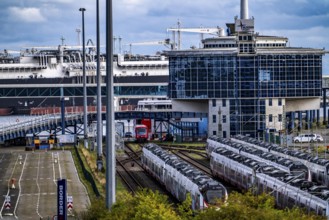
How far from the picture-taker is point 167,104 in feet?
431

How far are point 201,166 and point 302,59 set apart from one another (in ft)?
113

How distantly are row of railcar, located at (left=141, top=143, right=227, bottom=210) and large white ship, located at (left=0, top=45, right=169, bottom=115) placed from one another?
374 feet

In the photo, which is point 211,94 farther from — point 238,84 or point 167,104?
point 167,104

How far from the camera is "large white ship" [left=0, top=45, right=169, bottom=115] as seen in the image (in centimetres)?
18662

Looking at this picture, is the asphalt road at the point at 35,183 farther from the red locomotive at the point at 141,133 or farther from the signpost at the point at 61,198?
the red locomotive at the point at 141,133

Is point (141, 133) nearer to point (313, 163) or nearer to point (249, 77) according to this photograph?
point (249, 77)

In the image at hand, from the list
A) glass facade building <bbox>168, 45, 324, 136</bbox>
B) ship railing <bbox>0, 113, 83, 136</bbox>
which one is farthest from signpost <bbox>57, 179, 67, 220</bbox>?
ship railing <bbox>0, 113, 83, 136</bbox>

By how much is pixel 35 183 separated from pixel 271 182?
2284 centimetres

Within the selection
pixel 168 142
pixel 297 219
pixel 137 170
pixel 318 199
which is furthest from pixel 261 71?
pixel 297 219

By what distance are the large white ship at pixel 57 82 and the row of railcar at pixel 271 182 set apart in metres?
121

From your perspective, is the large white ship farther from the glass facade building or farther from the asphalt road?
the asphalt road

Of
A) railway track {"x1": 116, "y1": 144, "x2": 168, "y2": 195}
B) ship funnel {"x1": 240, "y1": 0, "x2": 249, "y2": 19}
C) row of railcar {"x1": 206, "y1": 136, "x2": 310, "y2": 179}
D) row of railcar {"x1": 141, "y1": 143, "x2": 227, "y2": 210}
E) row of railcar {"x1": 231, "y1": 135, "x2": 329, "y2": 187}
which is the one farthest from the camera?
ship funnel {"x1": 240, "y1": 0, "x2": 249, "y2": 19}

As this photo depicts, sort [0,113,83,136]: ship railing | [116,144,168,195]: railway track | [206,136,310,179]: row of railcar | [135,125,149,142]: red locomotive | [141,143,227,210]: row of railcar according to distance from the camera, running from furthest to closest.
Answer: [135,125,149,142]: red locomotive < [0,113,83,136]: ship railing < [116,144,168,195]: railway track < [206,136,310,179]: row of railcar < [141,143,227,210]: row of railcar

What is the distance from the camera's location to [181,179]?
51.3 m
